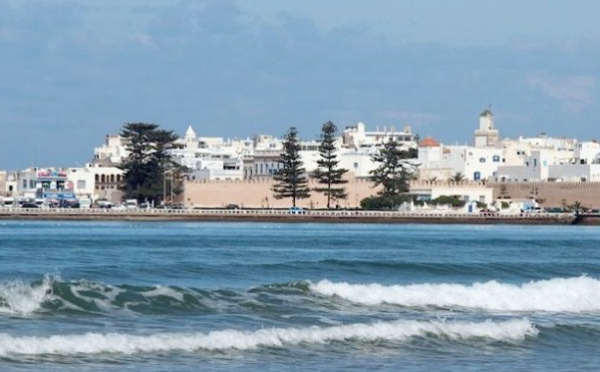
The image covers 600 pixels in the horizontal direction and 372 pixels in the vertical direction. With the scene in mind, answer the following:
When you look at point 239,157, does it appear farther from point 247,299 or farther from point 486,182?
point 247,299

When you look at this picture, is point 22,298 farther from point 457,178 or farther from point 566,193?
point 457,178

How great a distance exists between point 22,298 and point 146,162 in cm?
7970

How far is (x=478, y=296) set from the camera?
26094 mm

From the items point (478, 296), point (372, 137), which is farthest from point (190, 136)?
point (478, 296)

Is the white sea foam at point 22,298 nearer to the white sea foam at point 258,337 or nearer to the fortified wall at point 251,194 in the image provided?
the white sea foam at point 258,337

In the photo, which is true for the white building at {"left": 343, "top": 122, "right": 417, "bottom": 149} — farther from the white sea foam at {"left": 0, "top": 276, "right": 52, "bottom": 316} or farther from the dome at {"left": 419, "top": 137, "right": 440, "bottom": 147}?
the white sea foam at {"left": 0, "top": 276, "right": 52, "bottom": 316}

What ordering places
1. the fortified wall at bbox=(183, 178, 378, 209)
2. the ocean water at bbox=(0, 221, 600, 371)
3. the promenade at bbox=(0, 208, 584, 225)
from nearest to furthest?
1. the ocean water at bbox=(0, 221, 600, 371)
2. the promenade at bbox=(0, 208, 584, 225)
3. the fortified wall at bbox=(183, 178, 378, 209)

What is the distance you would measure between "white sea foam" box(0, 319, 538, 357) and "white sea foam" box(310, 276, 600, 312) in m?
3.22

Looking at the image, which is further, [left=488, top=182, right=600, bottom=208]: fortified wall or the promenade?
[left=488, top=182, right=600, bottom=208]: fortified wall

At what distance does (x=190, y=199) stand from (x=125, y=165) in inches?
192

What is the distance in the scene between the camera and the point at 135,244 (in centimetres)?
4806

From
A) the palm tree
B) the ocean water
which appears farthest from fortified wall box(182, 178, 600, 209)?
the ocean water

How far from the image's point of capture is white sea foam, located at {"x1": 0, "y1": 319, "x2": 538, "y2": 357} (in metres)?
18.7

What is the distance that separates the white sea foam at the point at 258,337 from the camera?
18719 millimetres
